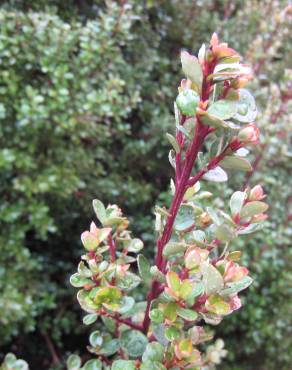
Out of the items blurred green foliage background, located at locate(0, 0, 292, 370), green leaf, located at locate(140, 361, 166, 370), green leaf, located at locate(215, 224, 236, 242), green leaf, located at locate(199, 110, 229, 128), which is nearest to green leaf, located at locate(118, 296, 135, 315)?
green leaf, located at locate(140, 361, 166, 370)

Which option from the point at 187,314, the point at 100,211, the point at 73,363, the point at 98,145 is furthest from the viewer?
the point at 98,145

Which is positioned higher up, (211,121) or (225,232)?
(211,121)

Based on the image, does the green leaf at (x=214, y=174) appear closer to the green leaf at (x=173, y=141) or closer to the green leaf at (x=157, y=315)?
the green leaf at (x=173, y=141)

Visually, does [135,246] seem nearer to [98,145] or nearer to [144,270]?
[144,270]

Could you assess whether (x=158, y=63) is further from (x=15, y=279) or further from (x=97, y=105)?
(x=15, y=279)

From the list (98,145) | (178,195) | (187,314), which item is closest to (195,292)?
(187,314)

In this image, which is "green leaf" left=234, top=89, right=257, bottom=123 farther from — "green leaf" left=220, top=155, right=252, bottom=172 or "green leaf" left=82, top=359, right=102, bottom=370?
"green leaf" left=82, top=359, right=102, bottom=370

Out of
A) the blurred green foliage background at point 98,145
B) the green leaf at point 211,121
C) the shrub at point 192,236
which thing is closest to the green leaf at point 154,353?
the shrub at point 192,236

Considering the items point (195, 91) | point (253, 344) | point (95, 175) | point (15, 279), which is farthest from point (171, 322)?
point (253, 344)
